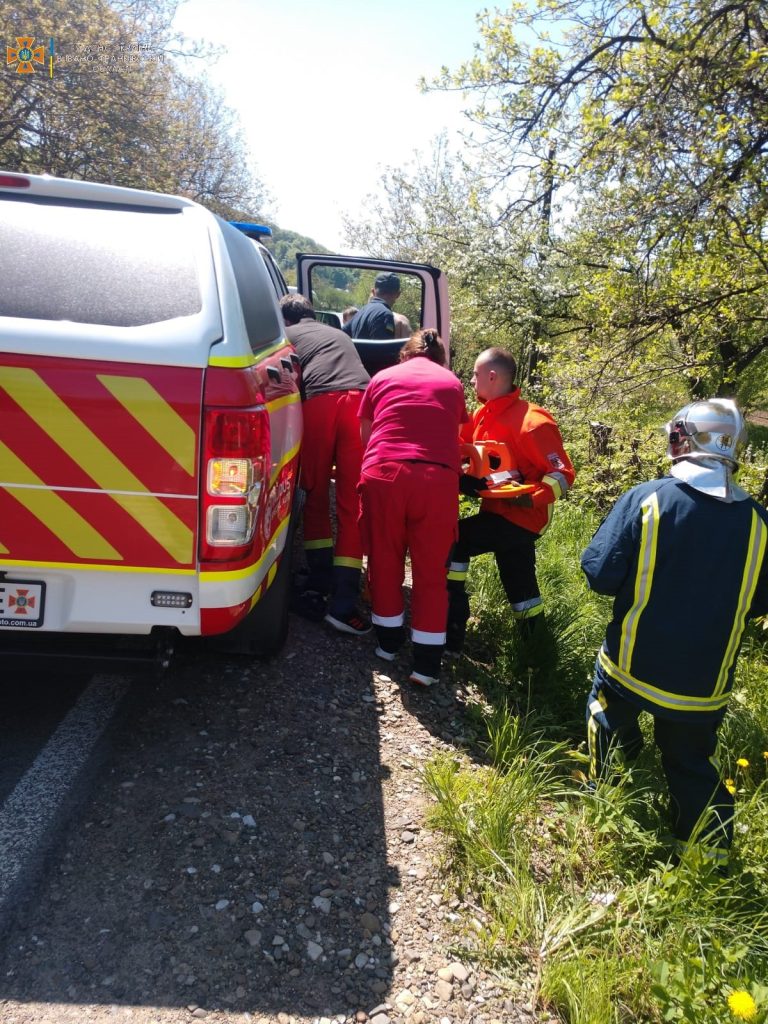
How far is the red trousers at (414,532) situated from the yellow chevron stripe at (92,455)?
1.52 m

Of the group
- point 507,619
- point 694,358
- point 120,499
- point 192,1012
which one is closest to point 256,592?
point 120,499

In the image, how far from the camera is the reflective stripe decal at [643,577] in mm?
2641

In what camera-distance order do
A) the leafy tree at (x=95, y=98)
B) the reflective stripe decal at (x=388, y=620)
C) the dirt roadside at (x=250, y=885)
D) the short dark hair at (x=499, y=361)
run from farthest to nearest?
the leafy tree at (x=95, y=98), the short dark hair at (x=499, y=361), the reflective stripe decal at (x=388, y=620), the dirt roadside at (x=250, y=885)

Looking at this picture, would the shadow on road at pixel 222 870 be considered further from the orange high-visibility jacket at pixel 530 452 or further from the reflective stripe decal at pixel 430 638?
the orange high-visibility jacket at pixel 530 452

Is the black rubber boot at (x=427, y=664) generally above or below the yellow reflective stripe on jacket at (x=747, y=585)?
below

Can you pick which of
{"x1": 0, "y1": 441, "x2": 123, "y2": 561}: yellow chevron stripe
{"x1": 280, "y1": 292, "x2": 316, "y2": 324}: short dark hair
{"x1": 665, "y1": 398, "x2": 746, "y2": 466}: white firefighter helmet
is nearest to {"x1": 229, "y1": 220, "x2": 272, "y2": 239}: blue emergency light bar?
{"x1": 280, "y1": 292, "x2": 316, "y2": 324}: short dark hair

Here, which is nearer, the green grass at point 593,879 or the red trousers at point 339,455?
the green grass at point 593,879

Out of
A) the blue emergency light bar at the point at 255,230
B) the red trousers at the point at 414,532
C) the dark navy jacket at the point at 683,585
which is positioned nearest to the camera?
the dark navy jacket at the point at 683,585

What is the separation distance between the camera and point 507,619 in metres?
4.70

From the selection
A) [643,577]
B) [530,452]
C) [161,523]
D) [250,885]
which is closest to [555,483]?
[530,452]

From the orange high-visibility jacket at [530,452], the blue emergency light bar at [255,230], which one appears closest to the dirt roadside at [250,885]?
the orange high-visibility jacket at [530,452]

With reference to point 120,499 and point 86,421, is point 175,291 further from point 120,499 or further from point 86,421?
point 120,499

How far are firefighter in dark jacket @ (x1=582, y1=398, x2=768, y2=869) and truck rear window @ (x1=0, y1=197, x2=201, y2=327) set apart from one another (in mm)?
1776

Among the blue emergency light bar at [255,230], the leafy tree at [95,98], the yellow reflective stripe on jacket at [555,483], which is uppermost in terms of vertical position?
the leafy tree at [95,98]
